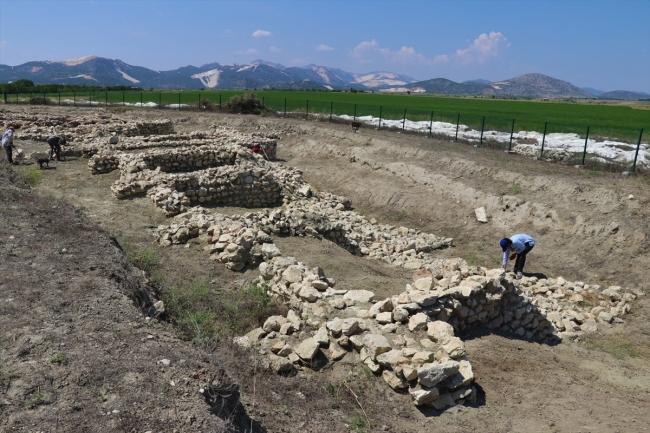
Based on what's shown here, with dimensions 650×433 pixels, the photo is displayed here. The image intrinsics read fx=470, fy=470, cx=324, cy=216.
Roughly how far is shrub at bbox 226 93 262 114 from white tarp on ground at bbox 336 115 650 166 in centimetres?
1129

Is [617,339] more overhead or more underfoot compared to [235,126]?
more underfoot

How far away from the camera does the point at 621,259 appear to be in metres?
13.3

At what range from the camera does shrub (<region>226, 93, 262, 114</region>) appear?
131 feet

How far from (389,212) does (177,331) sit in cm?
1335

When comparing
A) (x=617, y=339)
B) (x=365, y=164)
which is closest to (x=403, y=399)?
(x=617, y=339)

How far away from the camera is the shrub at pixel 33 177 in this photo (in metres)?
15.8

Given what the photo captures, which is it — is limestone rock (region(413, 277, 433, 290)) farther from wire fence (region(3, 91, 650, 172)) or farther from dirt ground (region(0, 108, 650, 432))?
wire fence (region(3, 91, 650, 172))

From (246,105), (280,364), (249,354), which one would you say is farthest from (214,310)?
(246,105)

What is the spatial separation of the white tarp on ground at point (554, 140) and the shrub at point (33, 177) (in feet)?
68.1

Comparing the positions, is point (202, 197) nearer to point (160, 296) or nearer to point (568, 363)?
point (160, 296)

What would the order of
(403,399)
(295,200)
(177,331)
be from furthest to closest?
(295,200) → (177,331) → (403,399)

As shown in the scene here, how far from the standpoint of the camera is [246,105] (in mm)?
40094

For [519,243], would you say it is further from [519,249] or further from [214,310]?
[214,310]

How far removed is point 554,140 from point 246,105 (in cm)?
2510
